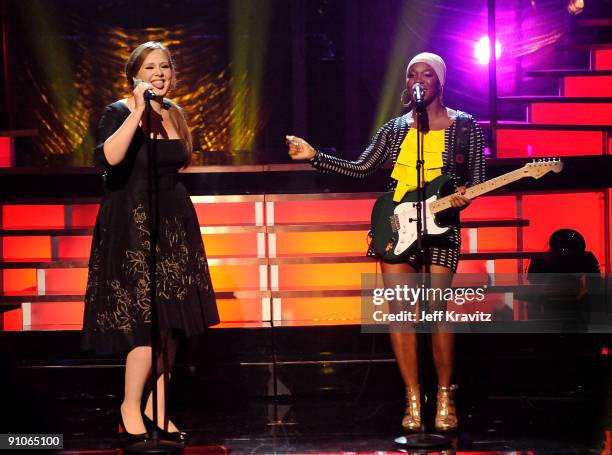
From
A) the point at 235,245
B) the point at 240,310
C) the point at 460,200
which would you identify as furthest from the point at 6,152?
the point at 460,200

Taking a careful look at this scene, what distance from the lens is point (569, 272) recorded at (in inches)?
205

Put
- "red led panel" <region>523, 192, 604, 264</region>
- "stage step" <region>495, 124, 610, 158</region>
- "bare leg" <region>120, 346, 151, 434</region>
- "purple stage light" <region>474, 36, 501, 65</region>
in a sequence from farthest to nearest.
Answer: "purple stage light" <region>474, 36, 501, 65</region>
"stage step" <region>495, 124, 610, 158</region>
"red led panel" <region>523, 192, 604, 264</region>
"bare leg" <region>120, 346, 151, 434</region>

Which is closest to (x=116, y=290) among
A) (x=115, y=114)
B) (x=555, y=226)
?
(x=115, y=114)

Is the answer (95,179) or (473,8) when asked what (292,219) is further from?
(473,8)

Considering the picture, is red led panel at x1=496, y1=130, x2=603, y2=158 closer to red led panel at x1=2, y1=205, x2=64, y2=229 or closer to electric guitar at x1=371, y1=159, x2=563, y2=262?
electric guitar at x1=371, y1=159, x2=563, y2=262

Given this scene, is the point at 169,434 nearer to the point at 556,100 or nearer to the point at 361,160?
the point at 361,160

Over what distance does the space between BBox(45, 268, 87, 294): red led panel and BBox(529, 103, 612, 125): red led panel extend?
3.49 m

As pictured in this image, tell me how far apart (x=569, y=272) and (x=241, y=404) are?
2.02m

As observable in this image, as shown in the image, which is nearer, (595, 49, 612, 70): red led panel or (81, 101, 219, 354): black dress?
(81, 101, 219, 354): black dress

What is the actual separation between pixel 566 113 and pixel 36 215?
12.5ft

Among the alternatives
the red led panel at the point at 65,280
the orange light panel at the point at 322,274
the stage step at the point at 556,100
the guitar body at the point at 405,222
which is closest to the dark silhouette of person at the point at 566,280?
the orange light panel at the point at 322,274

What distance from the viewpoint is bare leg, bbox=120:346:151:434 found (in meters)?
3.80

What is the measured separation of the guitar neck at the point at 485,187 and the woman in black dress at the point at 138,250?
1.12 metres

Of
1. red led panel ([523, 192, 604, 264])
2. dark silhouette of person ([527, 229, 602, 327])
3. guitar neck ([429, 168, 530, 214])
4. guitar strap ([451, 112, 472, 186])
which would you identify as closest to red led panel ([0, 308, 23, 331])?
guitar neck ([429, 168, 530, 214])
